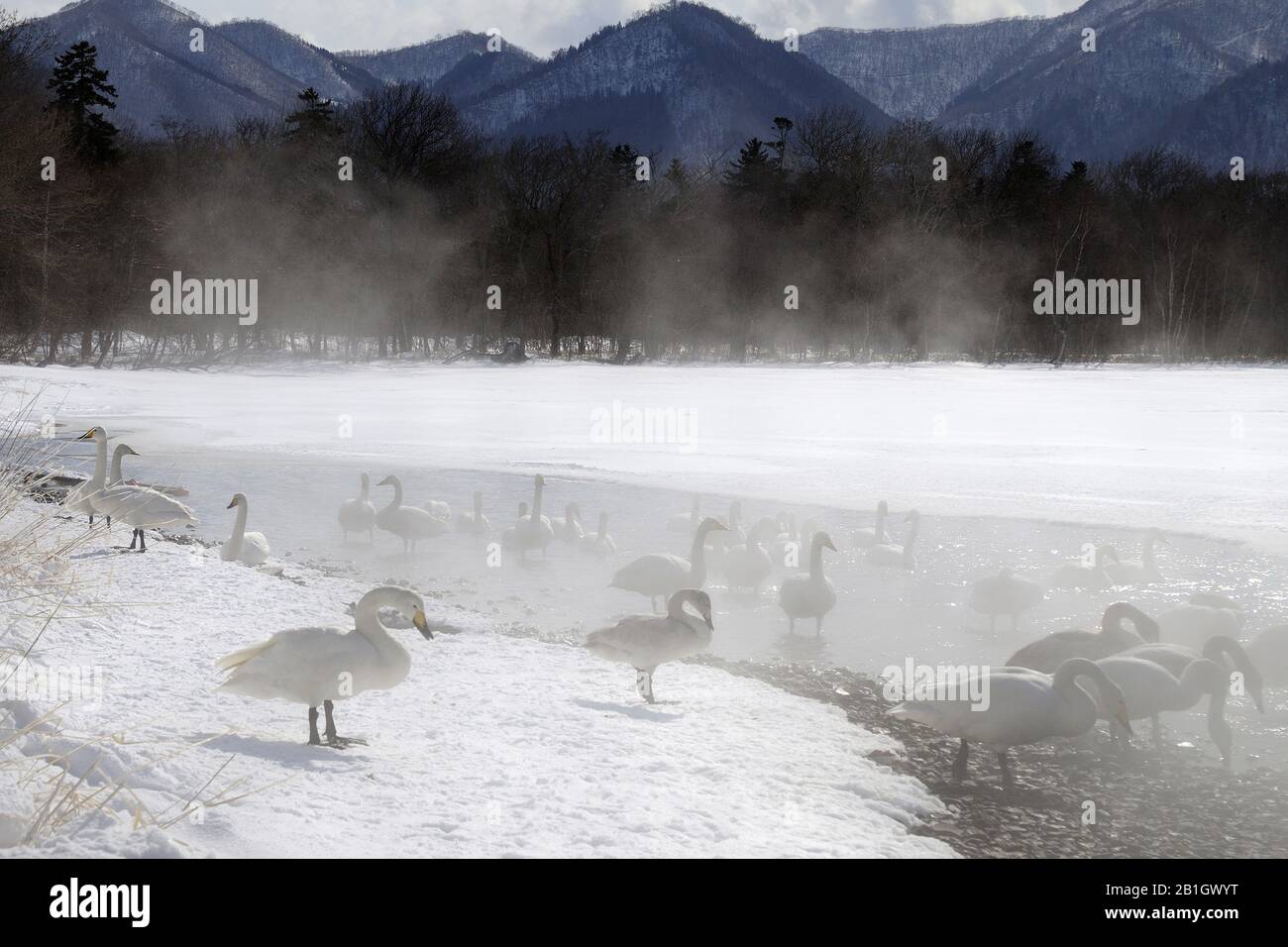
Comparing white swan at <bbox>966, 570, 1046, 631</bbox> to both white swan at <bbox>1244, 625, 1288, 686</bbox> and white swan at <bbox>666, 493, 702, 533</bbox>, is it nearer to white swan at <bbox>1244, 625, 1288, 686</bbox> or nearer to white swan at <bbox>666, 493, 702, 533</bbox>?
white swan at <bbox>1244, 625, 1288, 686</bbox>

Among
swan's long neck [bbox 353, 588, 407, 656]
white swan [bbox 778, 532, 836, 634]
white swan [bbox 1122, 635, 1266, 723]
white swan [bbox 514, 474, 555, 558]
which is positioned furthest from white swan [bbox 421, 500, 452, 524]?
white swan [bbox 1122, 635, 1266, 723]

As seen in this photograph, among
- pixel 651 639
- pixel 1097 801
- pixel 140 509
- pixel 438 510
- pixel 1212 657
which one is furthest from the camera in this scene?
pixel 438 510

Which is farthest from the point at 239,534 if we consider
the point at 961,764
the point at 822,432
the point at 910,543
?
the point at 822,432

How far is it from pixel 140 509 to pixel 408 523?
3.61m

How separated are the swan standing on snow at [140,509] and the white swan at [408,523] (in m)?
3.10

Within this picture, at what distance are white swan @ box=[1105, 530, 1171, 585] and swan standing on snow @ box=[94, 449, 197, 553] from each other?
8.48 m

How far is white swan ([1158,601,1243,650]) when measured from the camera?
8.01 metres

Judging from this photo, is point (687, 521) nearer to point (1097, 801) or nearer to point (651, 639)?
point (651, 639)

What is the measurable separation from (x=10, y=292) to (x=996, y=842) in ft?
107

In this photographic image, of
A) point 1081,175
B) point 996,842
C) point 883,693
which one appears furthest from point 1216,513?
point 1081,175

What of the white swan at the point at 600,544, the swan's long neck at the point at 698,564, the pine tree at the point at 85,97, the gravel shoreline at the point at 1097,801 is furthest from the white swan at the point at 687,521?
the pine tree at the point at 85,97

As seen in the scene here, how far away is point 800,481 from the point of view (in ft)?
52.9

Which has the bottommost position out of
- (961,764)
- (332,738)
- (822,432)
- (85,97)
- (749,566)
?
(961,764)

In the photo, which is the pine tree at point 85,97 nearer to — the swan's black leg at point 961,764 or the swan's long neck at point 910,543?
the swan's long neck at point 910,543
